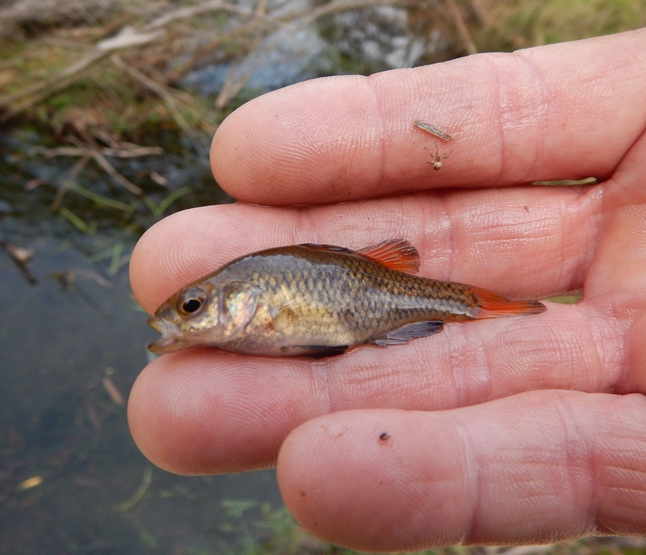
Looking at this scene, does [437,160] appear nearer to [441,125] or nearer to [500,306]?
[441,125]

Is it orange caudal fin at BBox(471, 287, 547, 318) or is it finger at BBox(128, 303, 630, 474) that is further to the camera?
orange caudal fin at BBox(471, 287, 547, 318)

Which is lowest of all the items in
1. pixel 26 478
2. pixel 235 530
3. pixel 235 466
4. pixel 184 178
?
pixel 235 530

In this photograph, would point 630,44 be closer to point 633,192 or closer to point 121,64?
point 633,192

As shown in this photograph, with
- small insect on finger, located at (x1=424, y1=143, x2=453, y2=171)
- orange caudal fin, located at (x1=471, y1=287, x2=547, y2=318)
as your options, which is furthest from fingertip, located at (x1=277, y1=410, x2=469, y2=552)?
small insect on finger, located at (x1=424, y1=143, x2=453, y2=171)

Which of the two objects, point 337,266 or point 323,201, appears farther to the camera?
point 323,201

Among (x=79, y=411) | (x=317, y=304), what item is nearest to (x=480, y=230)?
(x=317, y=304)

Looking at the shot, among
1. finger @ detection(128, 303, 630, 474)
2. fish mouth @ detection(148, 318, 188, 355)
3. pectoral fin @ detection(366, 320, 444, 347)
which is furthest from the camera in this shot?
pectoral fin @ detection(366, 320, 444, 347)

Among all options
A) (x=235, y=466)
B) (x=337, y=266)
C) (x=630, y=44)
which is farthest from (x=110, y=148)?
(x=630, y=44)

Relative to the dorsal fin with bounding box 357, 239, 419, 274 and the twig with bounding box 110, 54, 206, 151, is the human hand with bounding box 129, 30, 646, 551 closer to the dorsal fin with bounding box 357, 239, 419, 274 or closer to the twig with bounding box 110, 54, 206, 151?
the dorsal fin with bounding box 357, 239, 419, 274
